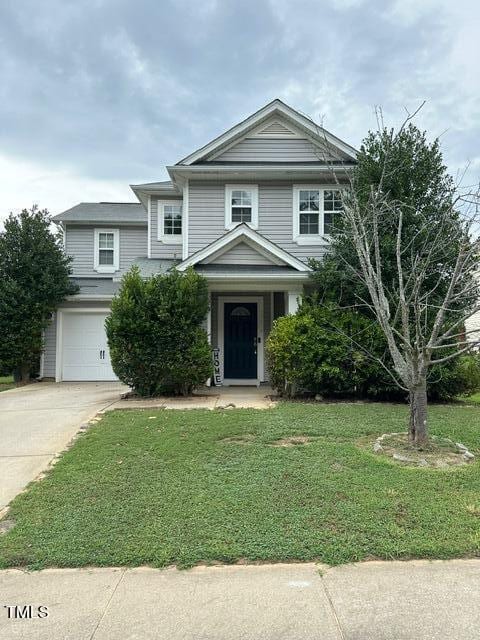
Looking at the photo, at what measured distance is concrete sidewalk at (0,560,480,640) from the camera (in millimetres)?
2660

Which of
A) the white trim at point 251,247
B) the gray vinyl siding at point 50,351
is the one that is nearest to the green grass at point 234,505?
the white trim at point 251,247

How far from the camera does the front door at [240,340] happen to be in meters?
13.5

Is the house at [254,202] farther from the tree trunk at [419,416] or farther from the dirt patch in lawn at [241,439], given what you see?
the tree trunk at [419,416]

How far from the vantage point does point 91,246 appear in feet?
58.3

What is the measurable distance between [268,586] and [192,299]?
7723 mm

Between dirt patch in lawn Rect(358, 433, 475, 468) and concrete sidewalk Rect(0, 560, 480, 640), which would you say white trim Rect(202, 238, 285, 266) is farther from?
concrete sidewalk Rect(0, 560, 480, 640)

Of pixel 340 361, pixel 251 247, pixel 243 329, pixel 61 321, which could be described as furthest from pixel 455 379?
pixel 61 321

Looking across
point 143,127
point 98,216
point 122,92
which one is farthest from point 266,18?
point 98,216

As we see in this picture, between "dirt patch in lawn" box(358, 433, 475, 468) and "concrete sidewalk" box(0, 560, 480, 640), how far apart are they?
7.29ft

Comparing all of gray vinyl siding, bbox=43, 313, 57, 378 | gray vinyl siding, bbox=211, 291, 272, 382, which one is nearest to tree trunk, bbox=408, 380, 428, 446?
gray vinyl siding, bbox=211, 291, 272, 382

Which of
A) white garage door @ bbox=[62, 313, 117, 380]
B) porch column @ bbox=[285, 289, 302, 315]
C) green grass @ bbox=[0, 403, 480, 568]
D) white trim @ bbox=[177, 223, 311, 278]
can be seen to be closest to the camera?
green grass @ bbox=[0, 403, 480, 568]

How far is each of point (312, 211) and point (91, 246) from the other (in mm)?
8847

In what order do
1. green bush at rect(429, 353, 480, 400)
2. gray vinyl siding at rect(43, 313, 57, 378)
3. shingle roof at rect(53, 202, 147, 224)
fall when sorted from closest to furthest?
1. green bush at rect(429, 353, 480, 400)
2. gray vinyl siding at rect(43, 313, 57, 378)
3. shingle roof at rect(53, 202, 147, 224)

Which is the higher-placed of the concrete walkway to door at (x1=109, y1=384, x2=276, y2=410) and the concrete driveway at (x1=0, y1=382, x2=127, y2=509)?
the concrete walkway to door at (x1=109, y1=384, x2=276, y2=410)
